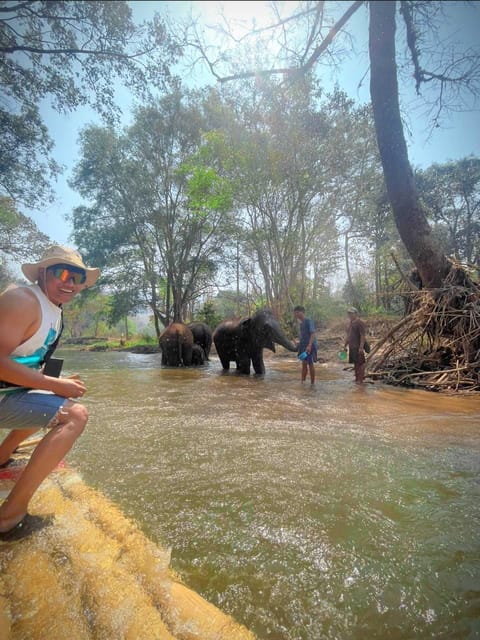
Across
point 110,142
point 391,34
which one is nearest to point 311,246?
point 110,142

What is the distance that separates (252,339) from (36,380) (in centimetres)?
746

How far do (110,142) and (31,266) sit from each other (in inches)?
938

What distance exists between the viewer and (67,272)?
208 cm

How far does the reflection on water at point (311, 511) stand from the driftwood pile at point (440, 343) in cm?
267

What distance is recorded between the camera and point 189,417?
13.3 feet

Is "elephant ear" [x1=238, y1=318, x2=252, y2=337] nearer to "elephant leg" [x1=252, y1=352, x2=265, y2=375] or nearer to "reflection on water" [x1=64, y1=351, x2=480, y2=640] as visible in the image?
"elephant leg" [x1=252, y1=352, x2=265, y2=375]

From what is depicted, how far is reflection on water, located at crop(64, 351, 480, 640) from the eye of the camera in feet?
4.03

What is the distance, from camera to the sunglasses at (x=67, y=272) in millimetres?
2061

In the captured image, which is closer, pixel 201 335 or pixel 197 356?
pixel 197 356

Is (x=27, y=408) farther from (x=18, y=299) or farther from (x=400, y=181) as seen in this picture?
(x=400, y=181)

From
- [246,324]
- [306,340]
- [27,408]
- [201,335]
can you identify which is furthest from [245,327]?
[27,408]

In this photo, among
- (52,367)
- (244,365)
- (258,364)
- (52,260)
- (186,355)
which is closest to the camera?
(52,260)

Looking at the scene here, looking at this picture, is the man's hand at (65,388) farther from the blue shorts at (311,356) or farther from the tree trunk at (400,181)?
the tree trunk at (400,181)

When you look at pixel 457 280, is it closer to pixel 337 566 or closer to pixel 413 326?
pixel 413 326
